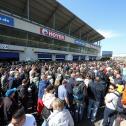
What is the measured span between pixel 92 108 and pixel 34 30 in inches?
1146

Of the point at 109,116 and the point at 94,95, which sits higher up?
the point at 94,95

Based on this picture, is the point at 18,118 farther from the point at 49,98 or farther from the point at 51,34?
the point at 51,34

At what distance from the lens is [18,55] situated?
3253 centimetres

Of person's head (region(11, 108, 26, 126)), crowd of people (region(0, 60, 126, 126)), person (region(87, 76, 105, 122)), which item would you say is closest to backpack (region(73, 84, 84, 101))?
crowd of people (region(0, 60, 126, 126))

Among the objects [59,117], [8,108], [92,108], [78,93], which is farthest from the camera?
[92,108]

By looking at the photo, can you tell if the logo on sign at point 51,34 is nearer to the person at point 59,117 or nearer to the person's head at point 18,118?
the person at point 59,117

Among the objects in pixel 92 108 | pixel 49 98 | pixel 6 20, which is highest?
pixel 6 20

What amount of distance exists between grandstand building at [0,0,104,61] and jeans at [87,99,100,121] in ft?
70.0

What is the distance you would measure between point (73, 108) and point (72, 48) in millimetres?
50322

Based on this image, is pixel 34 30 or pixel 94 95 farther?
pixel 34 30

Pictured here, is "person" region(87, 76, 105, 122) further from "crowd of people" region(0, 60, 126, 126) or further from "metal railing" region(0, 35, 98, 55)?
"metal railing" region(0, 35, 98, 55)

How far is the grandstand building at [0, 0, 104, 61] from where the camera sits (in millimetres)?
30480

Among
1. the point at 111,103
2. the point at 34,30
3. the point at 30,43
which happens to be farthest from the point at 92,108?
the point at 34,30

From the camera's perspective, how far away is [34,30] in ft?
120
